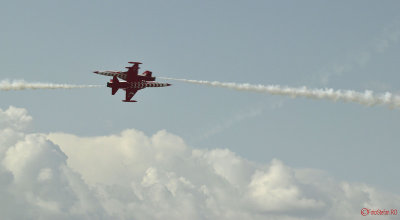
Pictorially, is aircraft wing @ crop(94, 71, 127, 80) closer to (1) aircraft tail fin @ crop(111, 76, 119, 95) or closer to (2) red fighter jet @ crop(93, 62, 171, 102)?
(2) red fighter jet @ crop(93, 62, 171, 102)

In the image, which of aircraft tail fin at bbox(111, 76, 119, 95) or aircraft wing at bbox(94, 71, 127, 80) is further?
aircraft tail fin at bbox(111, 76, 119, 95)

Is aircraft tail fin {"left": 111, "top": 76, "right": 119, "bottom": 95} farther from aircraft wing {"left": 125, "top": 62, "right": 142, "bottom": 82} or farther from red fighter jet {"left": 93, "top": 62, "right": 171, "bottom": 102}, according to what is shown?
aircraft wing {"left": 125, "top": 62, "right": 142, "bottom": 82}

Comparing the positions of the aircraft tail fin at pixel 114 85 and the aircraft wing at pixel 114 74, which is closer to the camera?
the aircraft wing at pixel 114 74

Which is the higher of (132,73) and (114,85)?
(132,73)

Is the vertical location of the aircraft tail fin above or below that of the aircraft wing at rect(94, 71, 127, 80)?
below

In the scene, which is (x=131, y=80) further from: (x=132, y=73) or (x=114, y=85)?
(x=114, y=85)

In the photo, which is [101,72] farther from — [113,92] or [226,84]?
[226,84]

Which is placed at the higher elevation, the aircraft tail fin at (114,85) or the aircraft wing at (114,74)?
the aircraft wing at (114,74)

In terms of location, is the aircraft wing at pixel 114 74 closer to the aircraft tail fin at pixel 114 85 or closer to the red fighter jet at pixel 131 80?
the red fighter jet at pixel 131 80

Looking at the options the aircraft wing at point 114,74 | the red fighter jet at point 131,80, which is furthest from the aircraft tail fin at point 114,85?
the aircraft wing at point 114,74

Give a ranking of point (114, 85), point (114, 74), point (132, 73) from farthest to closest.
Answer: point (114, 85) < point (114, 74) < point (132, 73)

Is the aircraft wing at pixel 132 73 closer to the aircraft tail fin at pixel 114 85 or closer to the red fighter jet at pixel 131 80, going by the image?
the red fighter jet at pixel 131 80

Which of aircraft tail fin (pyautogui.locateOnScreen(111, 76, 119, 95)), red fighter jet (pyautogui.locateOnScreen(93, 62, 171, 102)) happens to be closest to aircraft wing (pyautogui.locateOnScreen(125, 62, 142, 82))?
red fighter jet (pyautogui.locateOnScreen(93, 62, 171, 102))

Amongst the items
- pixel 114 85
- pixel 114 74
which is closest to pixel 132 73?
pixel 114 74
